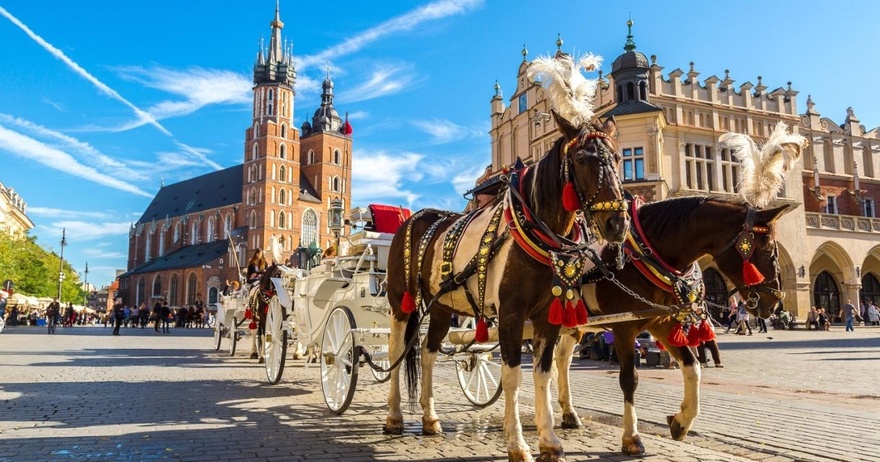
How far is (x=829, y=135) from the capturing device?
128 feet

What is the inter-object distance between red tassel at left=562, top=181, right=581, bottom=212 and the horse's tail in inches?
88.7

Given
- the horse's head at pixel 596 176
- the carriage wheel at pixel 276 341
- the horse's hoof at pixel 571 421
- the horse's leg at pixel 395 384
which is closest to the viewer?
the horse's head at pixel 596 176

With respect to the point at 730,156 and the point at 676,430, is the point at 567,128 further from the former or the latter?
the point at 730,156

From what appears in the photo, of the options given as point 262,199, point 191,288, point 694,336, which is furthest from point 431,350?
point 191,288

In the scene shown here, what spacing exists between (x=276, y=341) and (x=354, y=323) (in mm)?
3250

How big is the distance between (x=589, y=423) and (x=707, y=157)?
2870cm

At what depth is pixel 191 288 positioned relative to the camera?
8150 centimetres

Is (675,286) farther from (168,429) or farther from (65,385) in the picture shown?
(65,385)

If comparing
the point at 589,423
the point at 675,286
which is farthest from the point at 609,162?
the point at 589,423

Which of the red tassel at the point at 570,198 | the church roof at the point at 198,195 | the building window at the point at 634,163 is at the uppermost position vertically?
the church roof at the point at 198,195

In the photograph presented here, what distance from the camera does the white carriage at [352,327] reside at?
6414mm

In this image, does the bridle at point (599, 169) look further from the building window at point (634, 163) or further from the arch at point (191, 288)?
the arch at point (191, 288)

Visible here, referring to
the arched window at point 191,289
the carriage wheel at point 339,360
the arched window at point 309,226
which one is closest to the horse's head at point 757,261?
the carriage wheel at point 339,360

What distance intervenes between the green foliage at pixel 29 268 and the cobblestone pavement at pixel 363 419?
44.0m
